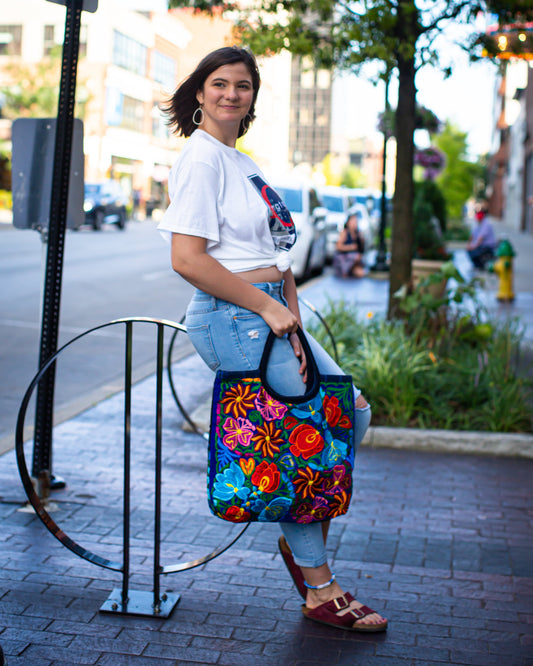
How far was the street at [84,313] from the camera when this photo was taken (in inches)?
296

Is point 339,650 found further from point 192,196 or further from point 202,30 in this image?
point 202,30

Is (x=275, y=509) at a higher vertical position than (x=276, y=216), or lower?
lower

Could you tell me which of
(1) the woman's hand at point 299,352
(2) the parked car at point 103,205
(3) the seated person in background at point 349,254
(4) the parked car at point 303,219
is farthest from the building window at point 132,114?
(1) the woman's hand at point 299,352

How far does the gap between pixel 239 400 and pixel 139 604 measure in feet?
3.55

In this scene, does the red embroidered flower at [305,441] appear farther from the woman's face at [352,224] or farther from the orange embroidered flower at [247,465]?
the woman's face at [352,224]

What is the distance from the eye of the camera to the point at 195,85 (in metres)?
3.01

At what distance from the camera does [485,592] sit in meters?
3.61

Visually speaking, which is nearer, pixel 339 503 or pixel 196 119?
pixel 339 503

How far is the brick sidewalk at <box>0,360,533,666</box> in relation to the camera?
309 centimetres

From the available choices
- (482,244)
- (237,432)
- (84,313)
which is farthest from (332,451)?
(482,244)

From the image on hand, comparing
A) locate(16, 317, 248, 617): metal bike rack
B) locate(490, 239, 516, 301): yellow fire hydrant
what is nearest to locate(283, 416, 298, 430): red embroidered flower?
locate(16, 317, 248, 617): metal bike rack

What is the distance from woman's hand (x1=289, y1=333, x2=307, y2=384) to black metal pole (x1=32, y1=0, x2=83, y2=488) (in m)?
1.77

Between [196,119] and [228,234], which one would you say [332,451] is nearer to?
[228,234]

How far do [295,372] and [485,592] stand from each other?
4.81 feet
